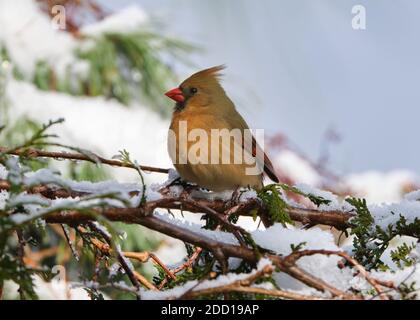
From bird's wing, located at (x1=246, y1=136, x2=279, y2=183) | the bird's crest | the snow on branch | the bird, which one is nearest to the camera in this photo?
the snow on branch

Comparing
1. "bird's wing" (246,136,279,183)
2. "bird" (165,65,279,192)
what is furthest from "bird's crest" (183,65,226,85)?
"bird's wing" (246,136,279,183)

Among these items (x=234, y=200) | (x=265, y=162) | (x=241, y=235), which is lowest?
(x=241, y=235)

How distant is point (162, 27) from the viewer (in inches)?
170

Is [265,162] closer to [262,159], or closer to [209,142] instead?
[262,159]

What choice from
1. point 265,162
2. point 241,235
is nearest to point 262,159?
point 265,162

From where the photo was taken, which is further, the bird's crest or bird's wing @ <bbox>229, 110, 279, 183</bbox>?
the bird's crest

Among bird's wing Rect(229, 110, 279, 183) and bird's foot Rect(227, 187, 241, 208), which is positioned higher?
bird's wing Rect(229, 110, 279, 183)

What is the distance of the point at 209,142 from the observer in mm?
1944

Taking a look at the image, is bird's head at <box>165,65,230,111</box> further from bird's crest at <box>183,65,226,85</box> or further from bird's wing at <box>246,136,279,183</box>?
bird's wing at <box>246,136,279,183</box>

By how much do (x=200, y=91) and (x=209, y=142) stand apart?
331mm

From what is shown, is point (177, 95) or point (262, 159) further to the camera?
point (177, 95)

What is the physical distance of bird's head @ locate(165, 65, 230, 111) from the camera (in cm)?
219

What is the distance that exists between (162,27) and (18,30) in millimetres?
866

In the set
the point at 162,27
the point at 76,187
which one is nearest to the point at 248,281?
the point at 76,187
